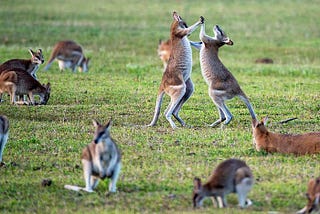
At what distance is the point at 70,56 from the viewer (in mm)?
21391

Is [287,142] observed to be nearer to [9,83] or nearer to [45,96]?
[45,96]

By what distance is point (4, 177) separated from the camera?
962 centimetres

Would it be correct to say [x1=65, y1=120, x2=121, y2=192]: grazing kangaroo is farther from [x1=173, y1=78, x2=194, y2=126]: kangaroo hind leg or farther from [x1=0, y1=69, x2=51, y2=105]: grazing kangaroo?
[x1=0, y1=69, x2=51, y2=105]: grazing kangaroo

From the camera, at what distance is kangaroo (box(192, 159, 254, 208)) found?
26.2ft

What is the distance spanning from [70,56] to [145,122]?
8.36 meters

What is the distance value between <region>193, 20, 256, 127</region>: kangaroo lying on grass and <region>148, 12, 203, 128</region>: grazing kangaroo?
309 millimetres

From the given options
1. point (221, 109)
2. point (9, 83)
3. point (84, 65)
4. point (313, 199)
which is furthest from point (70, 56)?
point (313, 199)

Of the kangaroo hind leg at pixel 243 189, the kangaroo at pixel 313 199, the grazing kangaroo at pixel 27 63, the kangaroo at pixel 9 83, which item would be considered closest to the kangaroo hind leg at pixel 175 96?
the kangaroo at pixel 9 83

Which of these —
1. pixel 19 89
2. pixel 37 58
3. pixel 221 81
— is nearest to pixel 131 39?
pixel 37 58

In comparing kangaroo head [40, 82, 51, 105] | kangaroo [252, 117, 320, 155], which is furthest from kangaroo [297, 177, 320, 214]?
kangaroo head [40, 82, 51, 105]

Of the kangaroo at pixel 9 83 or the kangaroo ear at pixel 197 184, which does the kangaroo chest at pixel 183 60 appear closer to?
the kangaroo at pixel 9 83

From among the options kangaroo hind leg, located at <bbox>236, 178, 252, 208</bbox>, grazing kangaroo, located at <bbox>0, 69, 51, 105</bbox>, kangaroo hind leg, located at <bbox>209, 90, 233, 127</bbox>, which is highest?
grazing kangaroo, located at <bbox>0, 69, 51, 105</bbox>

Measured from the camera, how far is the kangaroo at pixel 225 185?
799 cm

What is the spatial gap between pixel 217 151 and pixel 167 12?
26.4 m
